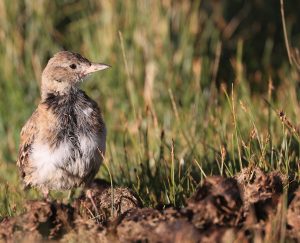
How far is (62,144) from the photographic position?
563 centimetres

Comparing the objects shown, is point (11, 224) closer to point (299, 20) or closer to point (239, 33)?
point (239, 33)

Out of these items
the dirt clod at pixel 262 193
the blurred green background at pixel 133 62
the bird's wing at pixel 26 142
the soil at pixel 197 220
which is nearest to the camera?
the soil at pixel 197 220

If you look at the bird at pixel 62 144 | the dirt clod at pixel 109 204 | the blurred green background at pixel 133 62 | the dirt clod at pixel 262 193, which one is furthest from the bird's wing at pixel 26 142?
the dirt clod at pixel 262 193

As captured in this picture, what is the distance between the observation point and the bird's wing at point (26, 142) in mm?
5898

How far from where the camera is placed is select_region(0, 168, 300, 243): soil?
13.6ft

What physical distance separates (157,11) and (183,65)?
0.73m

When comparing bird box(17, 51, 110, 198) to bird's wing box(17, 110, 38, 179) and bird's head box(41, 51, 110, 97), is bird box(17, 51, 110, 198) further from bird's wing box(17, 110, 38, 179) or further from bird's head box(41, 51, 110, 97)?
bird's head box(41, 51, 110, 97)

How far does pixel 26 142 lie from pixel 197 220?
2.23 meters

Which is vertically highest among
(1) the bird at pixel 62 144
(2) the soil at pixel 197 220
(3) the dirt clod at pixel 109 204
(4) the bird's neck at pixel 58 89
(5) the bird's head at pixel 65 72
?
(5) the bird's head at pixel 65 72

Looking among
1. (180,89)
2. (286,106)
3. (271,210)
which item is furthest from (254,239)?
(180,89)

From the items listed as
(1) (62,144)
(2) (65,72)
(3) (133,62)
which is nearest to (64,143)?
(1) (62,144)

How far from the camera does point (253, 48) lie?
1034 cm

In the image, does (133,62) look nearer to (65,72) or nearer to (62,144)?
(65,72)

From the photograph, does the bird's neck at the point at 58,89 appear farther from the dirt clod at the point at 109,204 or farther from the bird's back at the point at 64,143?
the dirt clod at the point at 109,204
